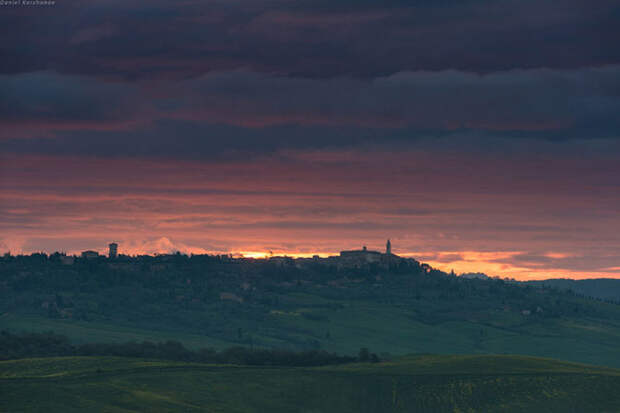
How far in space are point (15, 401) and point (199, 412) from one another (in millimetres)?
36699

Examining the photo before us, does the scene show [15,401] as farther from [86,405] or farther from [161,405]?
[161,405]

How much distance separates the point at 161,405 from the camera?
196 meters

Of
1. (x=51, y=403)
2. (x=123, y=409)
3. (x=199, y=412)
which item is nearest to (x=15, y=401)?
(x=51, y=403)

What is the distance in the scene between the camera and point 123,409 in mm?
190250

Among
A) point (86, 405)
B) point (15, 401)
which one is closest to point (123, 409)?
point (86, 405)

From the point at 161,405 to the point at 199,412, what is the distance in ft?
26.5

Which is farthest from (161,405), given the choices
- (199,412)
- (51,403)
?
(51,403)

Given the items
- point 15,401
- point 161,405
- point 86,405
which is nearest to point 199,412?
point 161,405

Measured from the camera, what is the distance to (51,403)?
7554 inches

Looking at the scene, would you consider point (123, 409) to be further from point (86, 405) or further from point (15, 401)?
point (15, 401)

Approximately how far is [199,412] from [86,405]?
2266cm

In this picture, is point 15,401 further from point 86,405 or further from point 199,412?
point 199,412

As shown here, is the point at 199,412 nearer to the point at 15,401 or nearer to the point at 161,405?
the point at 161,405

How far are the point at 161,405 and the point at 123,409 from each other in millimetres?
9022
